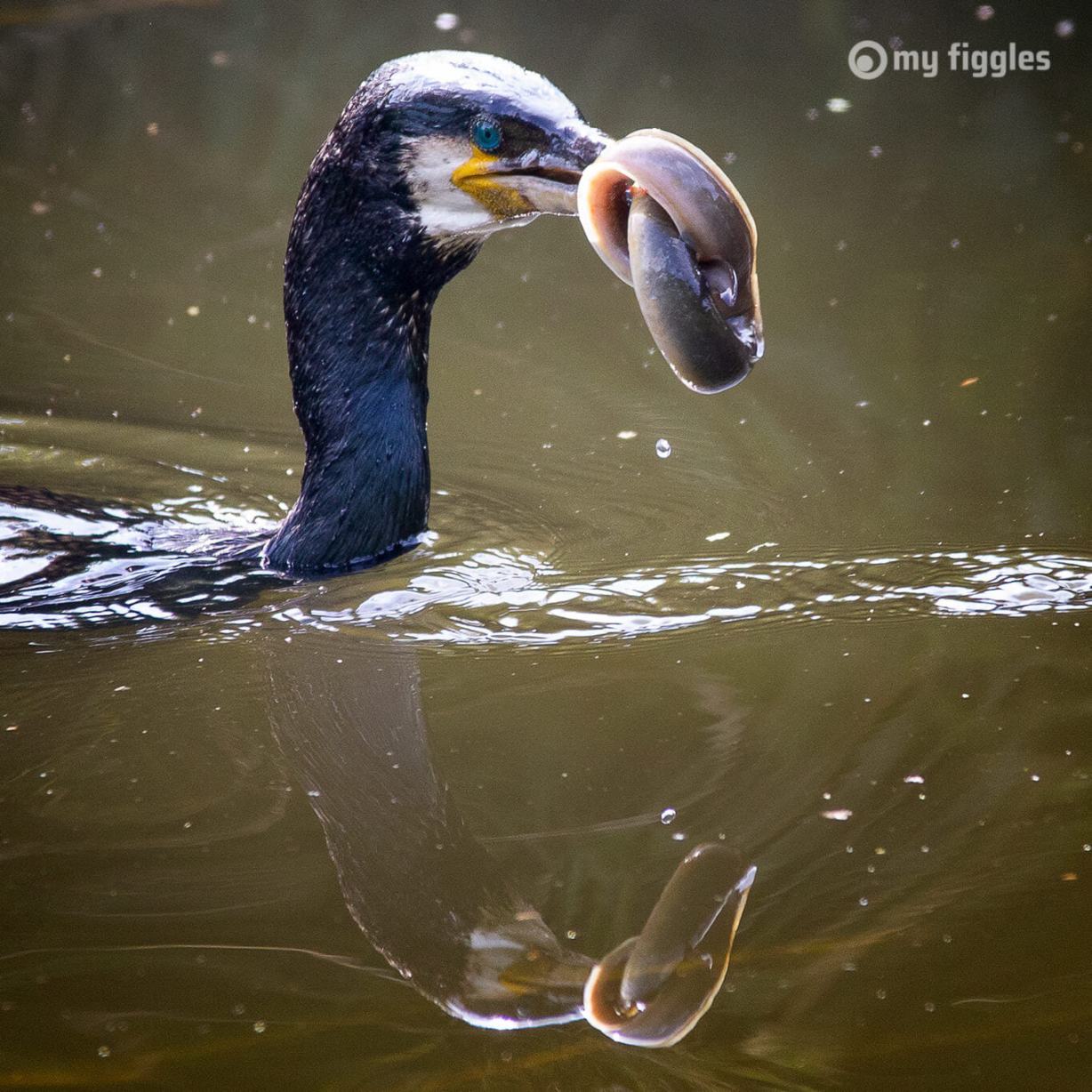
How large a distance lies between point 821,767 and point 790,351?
2.27 m

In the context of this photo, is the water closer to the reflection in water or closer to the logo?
the reflection in water

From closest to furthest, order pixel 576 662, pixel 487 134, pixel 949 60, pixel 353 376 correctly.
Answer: pixel 576 662 < pixel 487 134 < pixel 353 376 < pixel 949 60

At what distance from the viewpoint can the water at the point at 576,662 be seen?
1627mm

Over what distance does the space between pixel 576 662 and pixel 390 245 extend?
89 cm

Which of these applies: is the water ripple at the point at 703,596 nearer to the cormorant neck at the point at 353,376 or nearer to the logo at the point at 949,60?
the cormorant neck at the point at 353,376

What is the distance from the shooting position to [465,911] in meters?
1.82

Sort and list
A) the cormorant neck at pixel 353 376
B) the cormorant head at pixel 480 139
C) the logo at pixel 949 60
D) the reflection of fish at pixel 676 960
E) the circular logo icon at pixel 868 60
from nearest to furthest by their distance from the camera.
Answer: the reflection of fish at pixel 676 960 → the cormorant head at pixel 480 139 → the cormorant neck at pixel 353 376 → the logo at pixel 949 60 → the circular logo icon at pixel 868 60

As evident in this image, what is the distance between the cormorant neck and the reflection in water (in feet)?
2.31

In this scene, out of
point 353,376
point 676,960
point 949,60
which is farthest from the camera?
point 949,60

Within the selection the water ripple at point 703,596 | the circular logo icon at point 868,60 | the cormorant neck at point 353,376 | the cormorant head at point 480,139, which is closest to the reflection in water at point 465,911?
the water ripple at point 703,596

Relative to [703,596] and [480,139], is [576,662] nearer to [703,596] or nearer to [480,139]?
[703,596]

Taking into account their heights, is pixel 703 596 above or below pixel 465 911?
above

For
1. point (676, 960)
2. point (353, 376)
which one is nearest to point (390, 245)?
point (353, 376)

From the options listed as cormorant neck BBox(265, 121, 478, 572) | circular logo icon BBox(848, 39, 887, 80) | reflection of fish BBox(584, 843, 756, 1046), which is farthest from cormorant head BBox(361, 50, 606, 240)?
circular logo icon BBox(848, 39, 887, 80)
